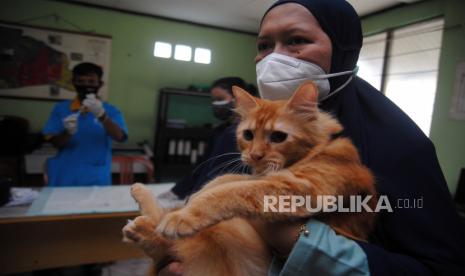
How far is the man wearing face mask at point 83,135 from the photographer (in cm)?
171

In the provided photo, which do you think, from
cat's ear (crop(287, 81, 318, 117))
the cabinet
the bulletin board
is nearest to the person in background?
cat's ear (crop(287, 81, 318, 117))

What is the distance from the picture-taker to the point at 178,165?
3.02 meters

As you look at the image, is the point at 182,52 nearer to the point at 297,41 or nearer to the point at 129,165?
the point at 297,41

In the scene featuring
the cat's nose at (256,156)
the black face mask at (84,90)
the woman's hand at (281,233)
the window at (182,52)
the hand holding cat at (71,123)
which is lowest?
the woman's hand at (281,233)

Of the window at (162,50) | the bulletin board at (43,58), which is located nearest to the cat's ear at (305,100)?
the window at (162,50)

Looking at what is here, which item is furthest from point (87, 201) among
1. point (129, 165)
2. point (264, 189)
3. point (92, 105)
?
point (264, 189)

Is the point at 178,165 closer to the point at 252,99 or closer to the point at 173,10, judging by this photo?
the point at 173,10

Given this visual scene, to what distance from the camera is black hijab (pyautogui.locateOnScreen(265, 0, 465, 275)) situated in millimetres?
544

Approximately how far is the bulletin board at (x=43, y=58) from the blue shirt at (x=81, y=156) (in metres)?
0.78

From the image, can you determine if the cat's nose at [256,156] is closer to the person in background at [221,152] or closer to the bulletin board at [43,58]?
the person in background at [221,152]

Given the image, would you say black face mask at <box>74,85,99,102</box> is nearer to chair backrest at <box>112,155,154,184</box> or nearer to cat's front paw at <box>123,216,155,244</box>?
chair backrest at <box>112,155,154,184</box>

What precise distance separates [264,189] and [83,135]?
1.60 meters

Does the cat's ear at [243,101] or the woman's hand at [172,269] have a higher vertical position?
the cat's ear at [243,101]

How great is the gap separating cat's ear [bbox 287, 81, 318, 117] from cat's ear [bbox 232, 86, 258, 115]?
0.35 feet
